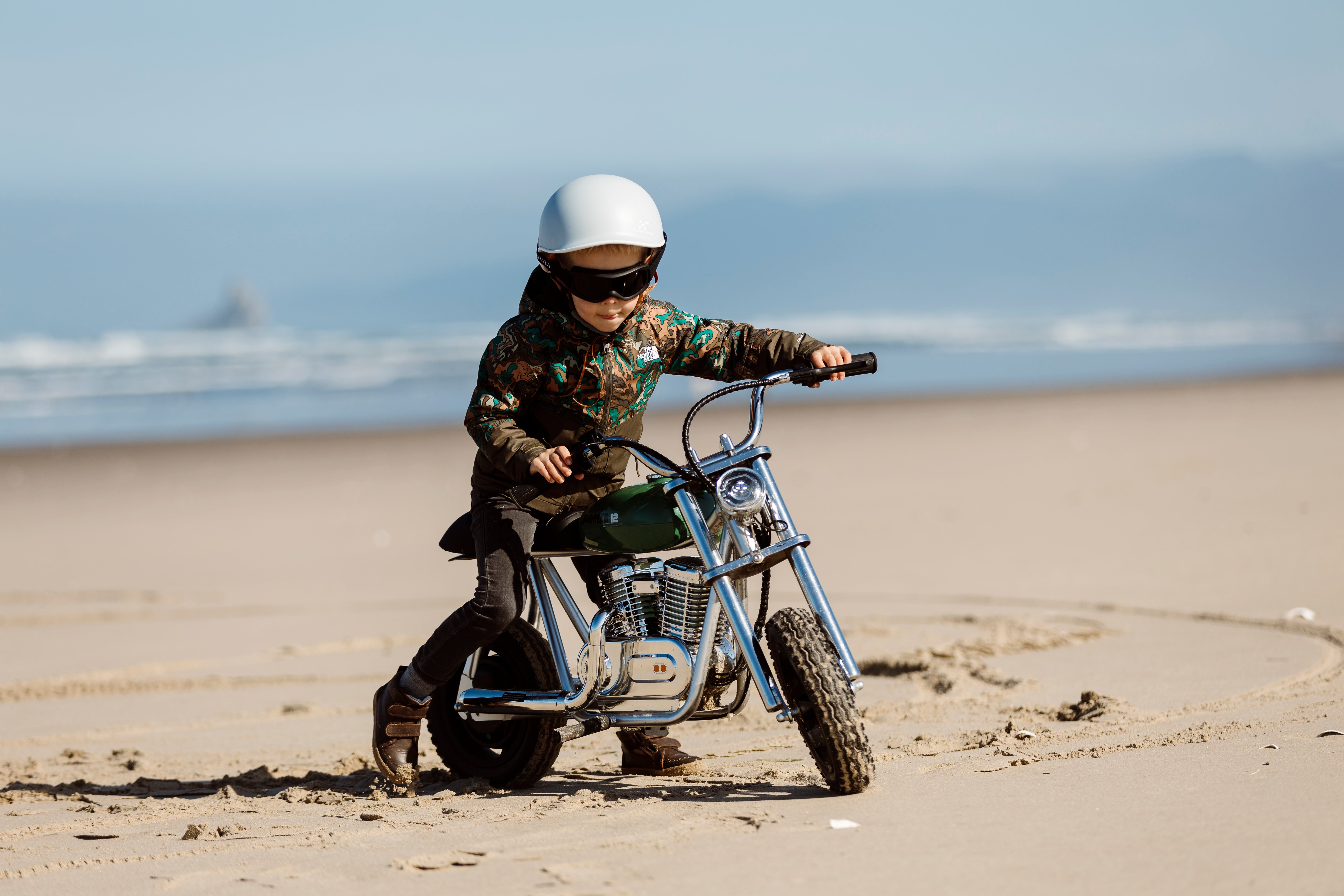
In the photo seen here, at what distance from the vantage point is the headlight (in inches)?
129

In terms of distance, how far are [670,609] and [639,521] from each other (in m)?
0.26

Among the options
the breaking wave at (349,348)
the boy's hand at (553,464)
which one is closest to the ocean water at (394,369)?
the breaking wave at (349,348)


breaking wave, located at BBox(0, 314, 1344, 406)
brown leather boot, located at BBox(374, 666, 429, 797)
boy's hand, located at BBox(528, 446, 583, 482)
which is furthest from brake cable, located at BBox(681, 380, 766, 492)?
breaking wave, located at BBox(0, 314, 1344, 406)

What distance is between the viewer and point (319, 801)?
3.77m

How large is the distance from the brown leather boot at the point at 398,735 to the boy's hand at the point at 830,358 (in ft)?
4.95

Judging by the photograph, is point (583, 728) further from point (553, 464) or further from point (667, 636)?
point (553, 464)

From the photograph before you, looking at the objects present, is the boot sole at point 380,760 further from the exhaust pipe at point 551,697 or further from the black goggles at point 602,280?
the black goggles at point 602,280

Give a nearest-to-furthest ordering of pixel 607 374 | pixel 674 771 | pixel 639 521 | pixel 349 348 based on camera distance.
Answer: pixel 639 521 < pixel 607 374 < pixel 674 771 < pixel 349 348

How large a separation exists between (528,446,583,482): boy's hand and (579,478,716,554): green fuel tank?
10.7 inches

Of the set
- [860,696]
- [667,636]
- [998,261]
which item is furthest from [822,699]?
[998,261]

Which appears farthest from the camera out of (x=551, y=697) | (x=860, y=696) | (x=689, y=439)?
(x=860, y=696)

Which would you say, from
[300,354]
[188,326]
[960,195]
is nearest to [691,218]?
[960,195]

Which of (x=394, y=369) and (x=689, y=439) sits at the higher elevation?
(x=394, y=369)

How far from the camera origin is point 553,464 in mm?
3326
